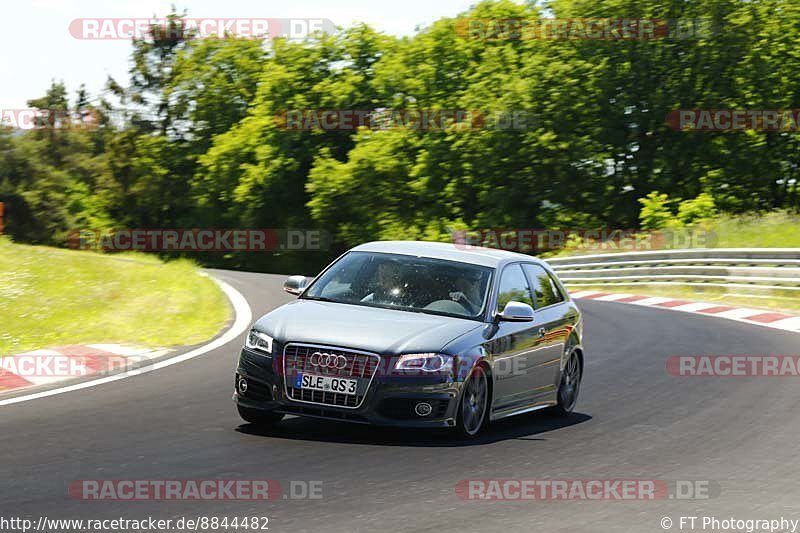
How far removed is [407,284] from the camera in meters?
9.52

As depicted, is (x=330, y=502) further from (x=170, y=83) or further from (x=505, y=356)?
(x=170, y=83)

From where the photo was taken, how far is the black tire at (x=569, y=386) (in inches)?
418

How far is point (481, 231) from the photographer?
53.0m

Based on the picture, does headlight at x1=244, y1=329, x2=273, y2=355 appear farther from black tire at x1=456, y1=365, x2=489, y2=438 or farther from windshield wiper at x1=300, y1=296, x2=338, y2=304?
black tire at x1=456, y1=365, x2=489, y2=438

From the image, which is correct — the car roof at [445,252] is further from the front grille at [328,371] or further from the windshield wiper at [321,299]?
the front grille at [328,371]

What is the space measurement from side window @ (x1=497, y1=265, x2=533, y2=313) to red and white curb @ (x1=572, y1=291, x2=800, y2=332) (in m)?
9.55

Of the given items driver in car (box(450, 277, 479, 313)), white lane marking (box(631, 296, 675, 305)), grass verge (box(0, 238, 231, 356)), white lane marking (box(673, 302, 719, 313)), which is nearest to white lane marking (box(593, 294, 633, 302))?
white lane marking (box(631, 296, 675, 305))

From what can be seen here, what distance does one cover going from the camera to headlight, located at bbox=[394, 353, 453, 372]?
8.38 metres

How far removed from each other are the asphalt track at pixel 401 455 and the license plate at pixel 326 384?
1.16 feet

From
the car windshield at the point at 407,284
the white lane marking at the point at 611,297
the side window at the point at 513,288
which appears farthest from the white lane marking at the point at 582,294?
the car windshield at the point at 407,284

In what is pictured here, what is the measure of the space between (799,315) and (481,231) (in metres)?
32.4

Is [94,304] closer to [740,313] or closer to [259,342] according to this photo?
[259,342]

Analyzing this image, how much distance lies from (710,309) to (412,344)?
15.5 m

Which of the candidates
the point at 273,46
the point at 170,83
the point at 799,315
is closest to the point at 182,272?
the point at 799,315
